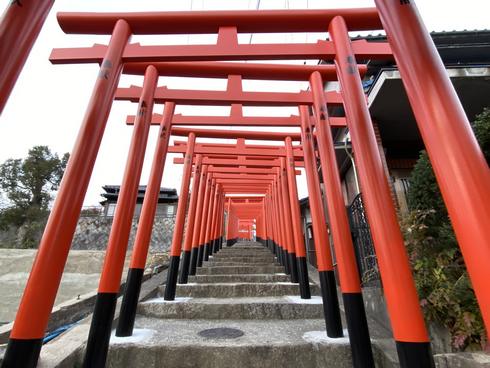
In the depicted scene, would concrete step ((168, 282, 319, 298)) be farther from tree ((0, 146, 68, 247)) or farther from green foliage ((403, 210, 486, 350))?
tree ((0, 146, 68, 247))

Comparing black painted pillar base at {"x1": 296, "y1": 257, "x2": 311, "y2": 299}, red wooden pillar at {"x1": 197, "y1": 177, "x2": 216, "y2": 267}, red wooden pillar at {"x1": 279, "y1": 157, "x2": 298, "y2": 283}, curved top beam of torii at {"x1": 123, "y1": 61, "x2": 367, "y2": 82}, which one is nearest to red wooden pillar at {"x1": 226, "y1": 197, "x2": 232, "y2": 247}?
red wooden pillar at {"x1": 197, "y1": 177, "x2": 216, "y2": 267}

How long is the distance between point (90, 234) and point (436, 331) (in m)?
24.7

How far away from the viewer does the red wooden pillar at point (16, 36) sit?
1287 mm

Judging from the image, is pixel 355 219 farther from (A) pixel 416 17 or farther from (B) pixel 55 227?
(B) pixel 55 227

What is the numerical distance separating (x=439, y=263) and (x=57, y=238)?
132 inches

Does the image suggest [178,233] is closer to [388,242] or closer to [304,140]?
[304,140]

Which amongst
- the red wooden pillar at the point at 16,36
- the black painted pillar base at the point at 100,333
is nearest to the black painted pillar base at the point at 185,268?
the black painted pillar base at the point at 100,333

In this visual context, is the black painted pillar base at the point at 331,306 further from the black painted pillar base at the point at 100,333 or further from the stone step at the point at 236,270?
the stone step at the point at 236,270

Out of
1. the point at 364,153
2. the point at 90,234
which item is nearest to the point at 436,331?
Answer: the point at 364,153

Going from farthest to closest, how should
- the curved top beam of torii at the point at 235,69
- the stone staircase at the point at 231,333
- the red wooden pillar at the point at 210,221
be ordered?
the red wooden pillar at the point at 210,221 → the curved top beam of torii at the point at 235,69 → the stone staircase at the point at 231,333

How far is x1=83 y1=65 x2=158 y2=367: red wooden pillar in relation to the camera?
2035 mm

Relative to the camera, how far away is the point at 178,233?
13.5 ft

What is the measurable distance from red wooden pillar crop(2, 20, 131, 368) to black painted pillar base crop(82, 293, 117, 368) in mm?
514

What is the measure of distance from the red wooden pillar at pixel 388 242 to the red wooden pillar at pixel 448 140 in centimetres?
59
